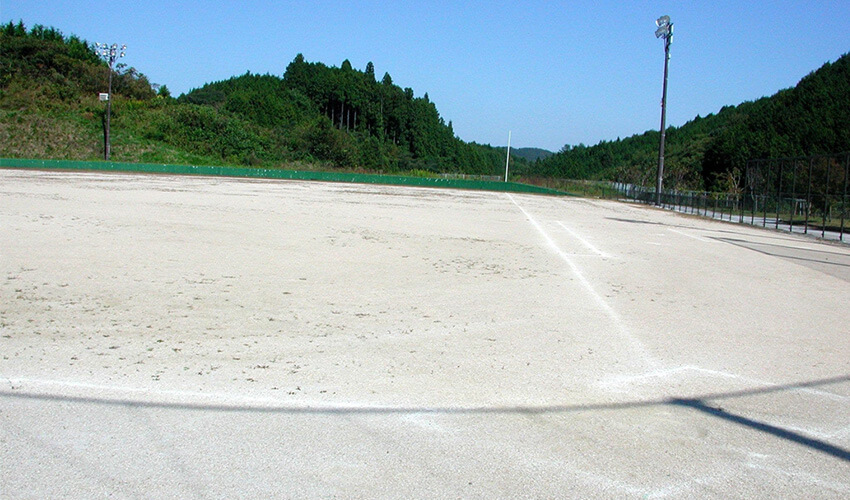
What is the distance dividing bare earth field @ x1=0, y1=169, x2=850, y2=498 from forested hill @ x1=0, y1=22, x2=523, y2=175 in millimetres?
72274

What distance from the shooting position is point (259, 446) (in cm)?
456

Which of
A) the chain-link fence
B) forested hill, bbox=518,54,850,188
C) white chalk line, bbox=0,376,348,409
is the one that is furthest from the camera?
forested hill, bbox=518,54,850,188

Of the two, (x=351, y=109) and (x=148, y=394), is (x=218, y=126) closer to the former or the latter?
(x=351, y=109)

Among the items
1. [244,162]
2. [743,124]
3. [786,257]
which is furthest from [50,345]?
[743,124]

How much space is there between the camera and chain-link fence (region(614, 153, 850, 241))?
30.3 m

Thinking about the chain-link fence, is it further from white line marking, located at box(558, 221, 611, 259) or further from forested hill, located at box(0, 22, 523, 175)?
forested hill, located at box(0, 22, 523, 175)

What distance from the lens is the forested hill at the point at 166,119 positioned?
3123 inches

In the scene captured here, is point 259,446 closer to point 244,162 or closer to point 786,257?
point 786,257

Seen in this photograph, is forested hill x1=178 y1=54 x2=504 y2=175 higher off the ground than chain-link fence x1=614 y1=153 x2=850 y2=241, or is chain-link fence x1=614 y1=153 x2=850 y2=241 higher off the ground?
forested hill x1=178 y1=54 x2=504 y2=175

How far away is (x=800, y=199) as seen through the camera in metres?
34.3

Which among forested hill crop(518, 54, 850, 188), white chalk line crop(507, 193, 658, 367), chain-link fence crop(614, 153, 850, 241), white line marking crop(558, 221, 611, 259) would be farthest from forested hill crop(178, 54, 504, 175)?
white chalk line crop(507, 193, 658, 367)

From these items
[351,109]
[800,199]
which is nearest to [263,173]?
[800,199]

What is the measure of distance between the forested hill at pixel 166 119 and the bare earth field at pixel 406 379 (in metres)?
72.3

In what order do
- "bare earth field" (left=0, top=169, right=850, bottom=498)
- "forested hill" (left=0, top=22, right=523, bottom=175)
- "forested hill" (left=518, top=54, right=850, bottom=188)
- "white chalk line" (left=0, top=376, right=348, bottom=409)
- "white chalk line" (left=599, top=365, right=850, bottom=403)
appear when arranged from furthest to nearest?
"forested hill" (left=518, top=54, right=850, bottom=188) < "forested hill" (left=0, top=22, right=523, bottom=175) < "white chalk line" (left=599, top=365, right=850, bottom=403) < "white chalk line" (left=0, top=376, right=348, bottom=409) < "bare earth field" (left=0, top=169, right=850, bottom=498)
